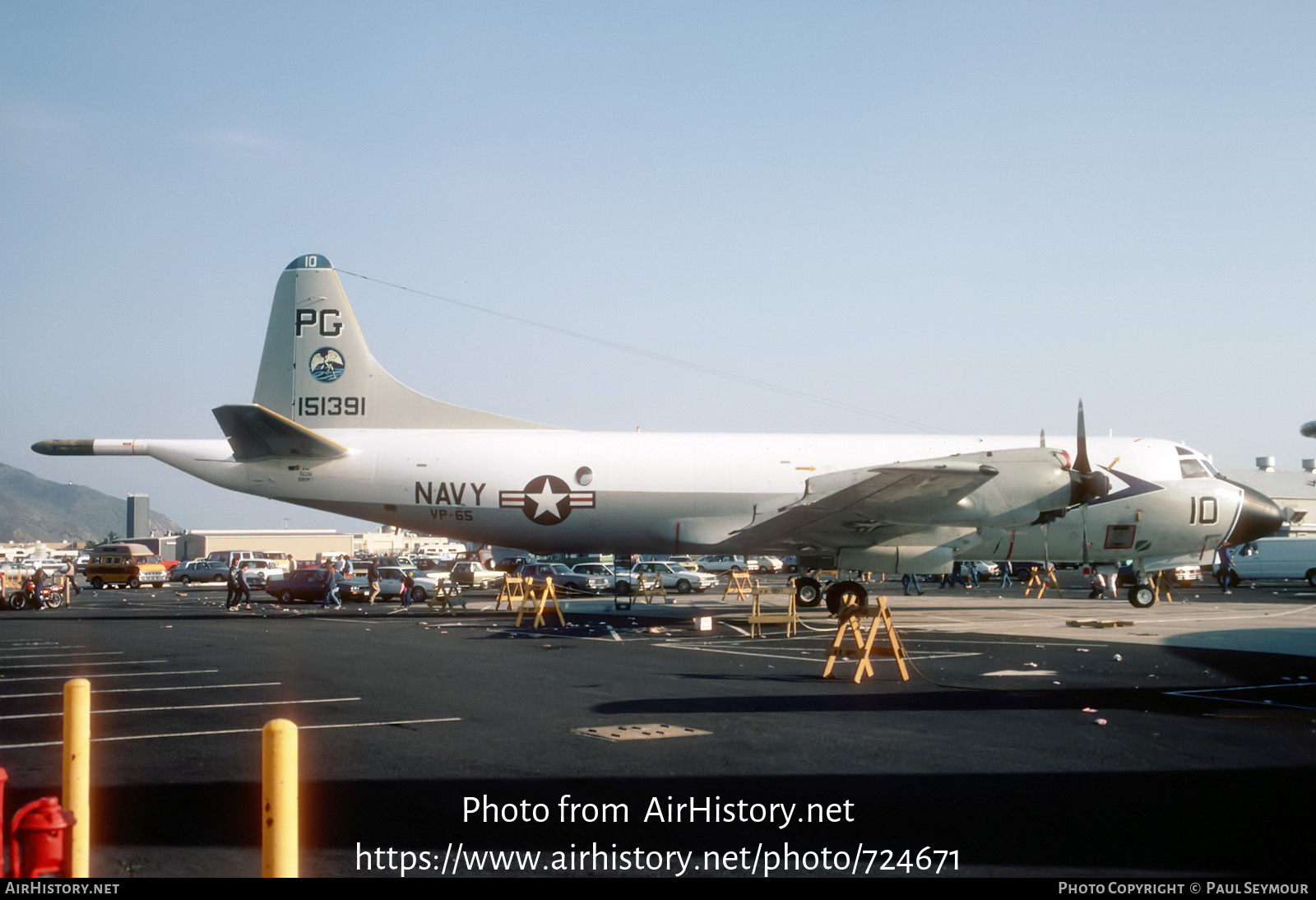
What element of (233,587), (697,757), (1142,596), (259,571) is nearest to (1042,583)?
(1142,596)

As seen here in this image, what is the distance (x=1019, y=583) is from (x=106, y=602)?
44462mm

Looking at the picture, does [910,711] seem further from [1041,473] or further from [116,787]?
[1041,473]

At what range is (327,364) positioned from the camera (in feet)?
86.3

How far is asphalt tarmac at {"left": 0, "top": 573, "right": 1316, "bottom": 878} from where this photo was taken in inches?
238

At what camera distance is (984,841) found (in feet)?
20.3

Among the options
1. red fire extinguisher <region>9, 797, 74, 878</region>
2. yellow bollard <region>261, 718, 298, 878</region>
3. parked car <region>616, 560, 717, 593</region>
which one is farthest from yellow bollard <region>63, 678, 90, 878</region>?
parked car <region>616, 560, 717, 593</region>

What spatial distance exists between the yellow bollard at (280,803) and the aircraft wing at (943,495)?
1668 centimetres

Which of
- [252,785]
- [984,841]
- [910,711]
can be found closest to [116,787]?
[252,785]

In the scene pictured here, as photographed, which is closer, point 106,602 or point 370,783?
point 370,783

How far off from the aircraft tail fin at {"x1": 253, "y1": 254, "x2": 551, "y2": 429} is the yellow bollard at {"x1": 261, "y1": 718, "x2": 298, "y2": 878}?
22.2 meters

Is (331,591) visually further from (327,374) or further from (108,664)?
(108,664)

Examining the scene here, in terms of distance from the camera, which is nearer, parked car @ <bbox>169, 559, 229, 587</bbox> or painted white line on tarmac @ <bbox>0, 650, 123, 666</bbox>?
painted white line on tarmac @ <bbox>0, 650, 123, 666</bbox>

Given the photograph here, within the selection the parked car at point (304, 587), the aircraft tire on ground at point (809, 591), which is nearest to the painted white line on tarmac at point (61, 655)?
the aircraft tire on ground at point (809, 591)

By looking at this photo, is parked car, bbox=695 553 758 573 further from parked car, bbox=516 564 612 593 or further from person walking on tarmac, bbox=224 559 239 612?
person walking on tarmac, bbox=224 559 239 612
